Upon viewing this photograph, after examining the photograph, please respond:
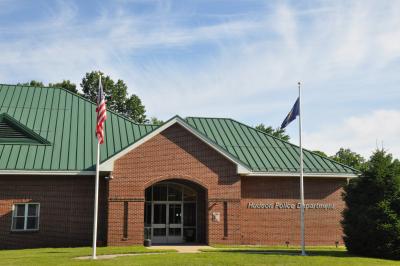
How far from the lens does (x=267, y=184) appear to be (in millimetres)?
26125

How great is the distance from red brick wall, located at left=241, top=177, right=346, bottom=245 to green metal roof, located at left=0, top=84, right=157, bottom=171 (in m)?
7.01

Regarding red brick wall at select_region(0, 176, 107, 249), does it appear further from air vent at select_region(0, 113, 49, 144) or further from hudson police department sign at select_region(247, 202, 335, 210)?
hudson police department sign at select_region(247, 202, 335, 210)

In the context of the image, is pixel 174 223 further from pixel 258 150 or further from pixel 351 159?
pixel 351 159

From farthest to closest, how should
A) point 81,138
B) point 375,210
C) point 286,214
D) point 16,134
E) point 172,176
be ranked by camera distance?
point 286,214 < point 81,138 < point 16,134 < point 172,176 < point 375,210

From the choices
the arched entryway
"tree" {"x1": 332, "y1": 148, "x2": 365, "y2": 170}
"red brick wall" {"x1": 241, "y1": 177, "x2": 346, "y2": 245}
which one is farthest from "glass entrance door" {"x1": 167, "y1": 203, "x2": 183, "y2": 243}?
"tree" {"x1": 332, "y1": 148, "x2": 365, "y2": 170}

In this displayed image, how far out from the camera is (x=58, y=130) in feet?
85.9

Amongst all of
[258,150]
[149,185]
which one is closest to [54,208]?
[149,185]

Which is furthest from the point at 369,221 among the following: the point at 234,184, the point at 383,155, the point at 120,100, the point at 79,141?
the point at 120,100

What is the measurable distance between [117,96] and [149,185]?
3283 centimetres

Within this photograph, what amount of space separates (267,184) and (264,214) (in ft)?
5.38

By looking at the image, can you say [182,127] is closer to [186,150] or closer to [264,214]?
[186,150]

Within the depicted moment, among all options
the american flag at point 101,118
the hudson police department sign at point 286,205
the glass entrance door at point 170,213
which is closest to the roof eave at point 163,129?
the hudson police department sign at point 286,205

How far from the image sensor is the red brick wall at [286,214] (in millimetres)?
25719

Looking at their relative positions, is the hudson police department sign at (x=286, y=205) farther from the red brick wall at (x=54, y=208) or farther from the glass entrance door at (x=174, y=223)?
the red brick wall at (x=54, y=208)
